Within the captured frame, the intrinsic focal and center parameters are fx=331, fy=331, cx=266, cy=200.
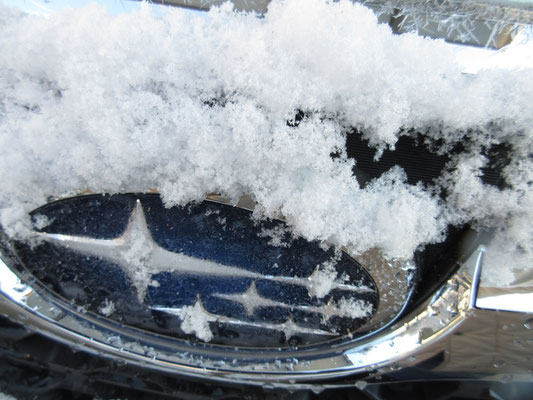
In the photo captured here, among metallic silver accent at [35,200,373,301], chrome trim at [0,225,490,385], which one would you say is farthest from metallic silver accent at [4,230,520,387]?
metallic silver accent at [35,200,373,301]

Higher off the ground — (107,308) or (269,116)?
(269,116)

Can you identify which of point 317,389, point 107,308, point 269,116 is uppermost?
point 269,116

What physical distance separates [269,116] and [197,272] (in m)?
0.34

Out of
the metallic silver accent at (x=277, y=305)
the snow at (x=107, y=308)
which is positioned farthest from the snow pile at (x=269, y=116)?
the snow at (x=107, y=308)

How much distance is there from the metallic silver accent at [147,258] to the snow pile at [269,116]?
98 millimetres

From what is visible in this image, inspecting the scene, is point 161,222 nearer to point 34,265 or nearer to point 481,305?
point 34,265

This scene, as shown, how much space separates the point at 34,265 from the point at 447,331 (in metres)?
0.84

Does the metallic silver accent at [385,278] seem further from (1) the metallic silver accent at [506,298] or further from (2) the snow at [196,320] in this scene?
(2) the snow at [196,320]

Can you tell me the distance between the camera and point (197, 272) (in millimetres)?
665

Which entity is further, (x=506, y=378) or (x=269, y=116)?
(x=506, y=378)

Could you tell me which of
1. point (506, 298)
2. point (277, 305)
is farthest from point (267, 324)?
point (506, 298)

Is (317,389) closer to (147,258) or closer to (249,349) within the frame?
(249,349)

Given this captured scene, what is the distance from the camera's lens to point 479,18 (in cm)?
67

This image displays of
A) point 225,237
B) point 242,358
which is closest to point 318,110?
point 225,237
